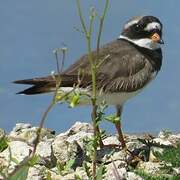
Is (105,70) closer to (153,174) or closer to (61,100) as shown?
(153,174)

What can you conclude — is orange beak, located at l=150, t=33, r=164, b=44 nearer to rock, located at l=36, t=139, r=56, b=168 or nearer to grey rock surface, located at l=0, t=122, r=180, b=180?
grey rock surface, located at l=0, t=122, r=180, b=180

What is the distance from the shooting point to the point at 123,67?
845 cm

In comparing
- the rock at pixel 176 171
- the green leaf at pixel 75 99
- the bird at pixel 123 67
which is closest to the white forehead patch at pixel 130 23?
the bird at pixel 123 67

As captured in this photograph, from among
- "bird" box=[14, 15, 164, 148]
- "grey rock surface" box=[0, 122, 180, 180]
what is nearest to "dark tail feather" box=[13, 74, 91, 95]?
"bird" box=[14, 15, 164, 148]

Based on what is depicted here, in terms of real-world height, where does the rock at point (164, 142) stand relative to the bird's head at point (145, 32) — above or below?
below

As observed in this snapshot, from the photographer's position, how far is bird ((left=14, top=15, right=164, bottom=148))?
7789 millimetres

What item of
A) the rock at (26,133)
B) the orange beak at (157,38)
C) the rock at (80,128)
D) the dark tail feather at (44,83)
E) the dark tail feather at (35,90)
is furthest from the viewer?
the rock at (80,128)

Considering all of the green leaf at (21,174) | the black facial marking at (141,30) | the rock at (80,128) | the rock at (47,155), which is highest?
the green leaf at (21,174)

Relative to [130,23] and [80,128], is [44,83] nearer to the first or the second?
[130,23]

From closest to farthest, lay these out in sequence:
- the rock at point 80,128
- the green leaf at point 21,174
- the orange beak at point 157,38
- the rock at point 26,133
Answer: the green leaf at point 21,174
the orange beak at point 157,38
the rock at point 26,133
the rock at point 80,128

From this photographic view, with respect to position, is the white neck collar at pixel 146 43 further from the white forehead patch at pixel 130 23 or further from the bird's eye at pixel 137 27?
the white forehead patch at pixel 130 23

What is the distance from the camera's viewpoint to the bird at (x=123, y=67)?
7.79 meters

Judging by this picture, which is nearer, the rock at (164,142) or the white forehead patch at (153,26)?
the white forehead patch at (153,26)

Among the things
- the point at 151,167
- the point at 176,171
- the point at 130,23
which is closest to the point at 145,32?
the point at 130,23
